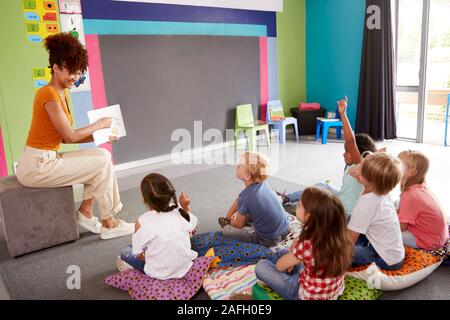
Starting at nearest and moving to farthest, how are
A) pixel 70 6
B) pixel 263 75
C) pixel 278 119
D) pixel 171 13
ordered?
pixel 70 6 → pixel 171 13 → pixel 278 119 → pixel 263 75

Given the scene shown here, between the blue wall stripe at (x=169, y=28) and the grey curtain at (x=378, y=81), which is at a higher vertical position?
the blue wall stripe at (x=169, y=28)

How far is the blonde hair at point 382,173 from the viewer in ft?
5.96

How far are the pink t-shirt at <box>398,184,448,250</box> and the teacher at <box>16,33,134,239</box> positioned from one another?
1823mm

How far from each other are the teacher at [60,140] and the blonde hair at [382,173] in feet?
5.39

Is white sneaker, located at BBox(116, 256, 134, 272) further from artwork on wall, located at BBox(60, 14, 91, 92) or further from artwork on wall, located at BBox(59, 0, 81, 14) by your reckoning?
artwork on wall, located at BBox(59, 0, 81, 14)

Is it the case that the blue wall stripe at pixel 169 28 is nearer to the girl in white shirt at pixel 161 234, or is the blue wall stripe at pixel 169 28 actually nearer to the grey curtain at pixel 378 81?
the grey curtain at pixel 378 81

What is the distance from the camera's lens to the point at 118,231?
2701 mm

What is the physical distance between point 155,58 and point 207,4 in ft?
3.15

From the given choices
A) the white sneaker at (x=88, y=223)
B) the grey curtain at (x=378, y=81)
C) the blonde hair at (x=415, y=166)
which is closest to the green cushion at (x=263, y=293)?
the blonde hair at (x=415, y=166)

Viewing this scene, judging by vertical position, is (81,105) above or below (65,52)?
below

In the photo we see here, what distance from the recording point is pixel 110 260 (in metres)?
2.37

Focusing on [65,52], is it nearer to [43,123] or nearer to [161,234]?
[43,123]

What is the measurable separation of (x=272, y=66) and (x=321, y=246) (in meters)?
4.39

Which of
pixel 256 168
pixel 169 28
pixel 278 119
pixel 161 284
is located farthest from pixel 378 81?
pixel 161 284
